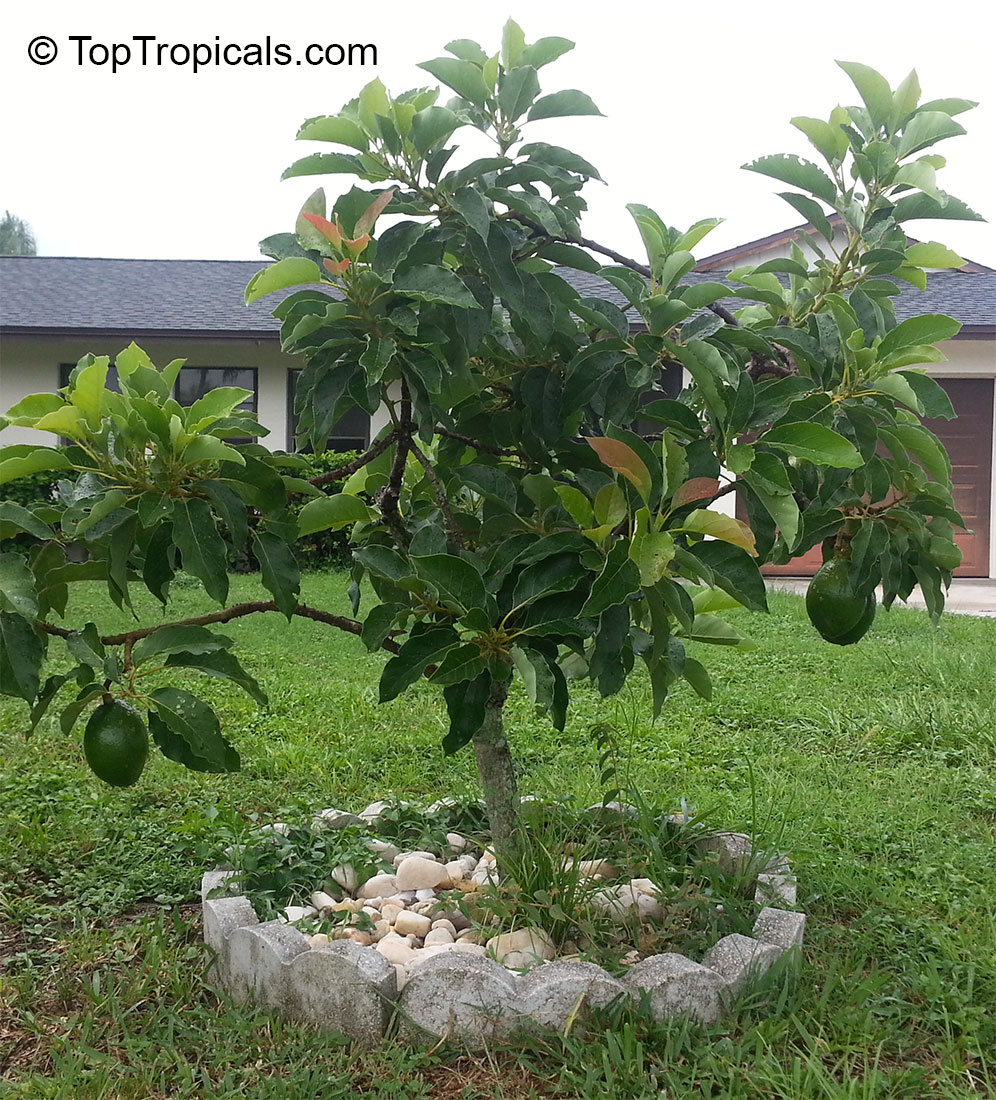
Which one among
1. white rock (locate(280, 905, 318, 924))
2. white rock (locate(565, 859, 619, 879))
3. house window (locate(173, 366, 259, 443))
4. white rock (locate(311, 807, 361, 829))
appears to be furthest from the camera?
house window (locate(173, 366, 259, 443))

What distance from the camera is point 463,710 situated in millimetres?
1809

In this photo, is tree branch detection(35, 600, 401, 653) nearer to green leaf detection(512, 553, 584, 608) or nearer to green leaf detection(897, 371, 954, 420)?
green leaf detection(512, 553, 584, 608)

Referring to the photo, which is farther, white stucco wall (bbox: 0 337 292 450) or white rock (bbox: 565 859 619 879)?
white stucco wall (bbox: 0 337 292 450)

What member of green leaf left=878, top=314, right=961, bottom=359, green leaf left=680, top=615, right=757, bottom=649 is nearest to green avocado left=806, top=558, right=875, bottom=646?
green leaf left=680, top=615, right=757, bottom=649

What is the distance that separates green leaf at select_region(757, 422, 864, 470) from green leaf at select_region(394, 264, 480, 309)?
0.54 m

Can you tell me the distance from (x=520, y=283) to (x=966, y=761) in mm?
3418

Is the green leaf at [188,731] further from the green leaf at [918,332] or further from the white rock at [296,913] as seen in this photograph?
the green leaf at [918,332]

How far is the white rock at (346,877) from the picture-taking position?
2.75m

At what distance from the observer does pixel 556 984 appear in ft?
6.86

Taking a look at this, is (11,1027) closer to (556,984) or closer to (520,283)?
(556,984)

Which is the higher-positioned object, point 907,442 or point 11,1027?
point 907,442

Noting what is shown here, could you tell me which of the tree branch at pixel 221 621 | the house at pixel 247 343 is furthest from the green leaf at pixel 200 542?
the house at pixel 247 343

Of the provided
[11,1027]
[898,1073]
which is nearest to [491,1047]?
[898,1073]

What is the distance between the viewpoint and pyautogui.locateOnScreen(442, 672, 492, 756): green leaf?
1.80 metres
